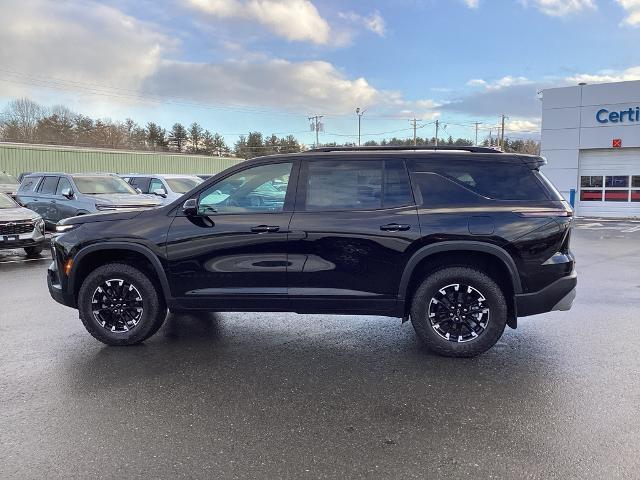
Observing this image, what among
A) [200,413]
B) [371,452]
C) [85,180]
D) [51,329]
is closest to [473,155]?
[371,452]

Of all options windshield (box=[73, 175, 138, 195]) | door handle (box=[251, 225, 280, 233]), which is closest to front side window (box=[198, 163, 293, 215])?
door handle (box=[251, 225, 280, 233])

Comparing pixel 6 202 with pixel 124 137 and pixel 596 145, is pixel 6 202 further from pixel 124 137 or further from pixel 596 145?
pixel 124 137

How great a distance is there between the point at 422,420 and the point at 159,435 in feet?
5.90

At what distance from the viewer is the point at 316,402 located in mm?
3881

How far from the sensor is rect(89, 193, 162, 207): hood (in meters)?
12.4

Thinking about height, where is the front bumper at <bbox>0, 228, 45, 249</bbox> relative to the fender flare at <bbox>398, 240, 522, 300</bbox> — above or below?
below

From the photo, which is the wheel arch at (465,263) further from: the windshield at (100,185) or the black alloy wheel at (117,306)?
the windshield at (100,185)

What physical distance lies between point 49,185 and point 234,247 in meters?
11.6

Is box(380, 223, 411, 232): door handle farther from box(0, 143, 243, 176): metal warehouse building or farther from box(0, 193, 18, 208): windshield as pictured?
box(0, 143, 243, 176): metal warehouse building

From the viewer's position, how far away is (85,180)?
13617 millimetres

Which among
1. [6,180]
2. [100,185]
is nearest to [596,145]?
[100,185]

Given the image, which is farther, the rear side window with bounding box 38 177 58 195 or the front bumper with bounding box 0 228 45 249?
the rear side window with bounding box 38 177 58 195

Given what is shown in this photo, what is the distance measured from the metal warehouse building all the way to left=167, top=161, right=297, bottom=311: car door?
112ft

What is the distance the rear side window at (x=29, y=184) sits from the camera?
14602 millimetres
